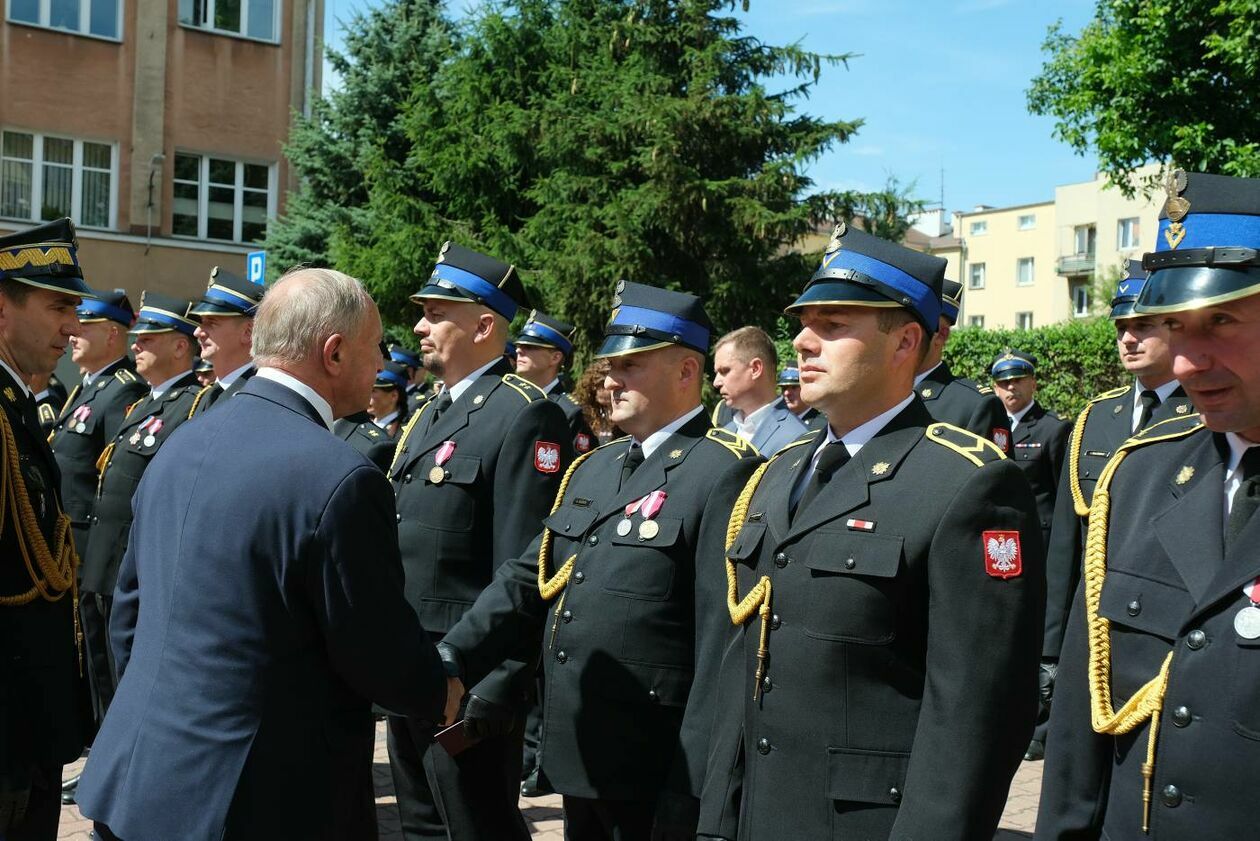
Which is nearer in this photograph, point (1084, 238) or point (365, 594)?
point (365, 594)

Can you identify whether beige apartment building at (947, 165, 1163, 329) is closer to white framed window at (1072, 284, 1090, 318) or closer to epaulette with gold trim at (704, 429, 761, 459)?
white framed window at (1072, 284, 1090, 318)

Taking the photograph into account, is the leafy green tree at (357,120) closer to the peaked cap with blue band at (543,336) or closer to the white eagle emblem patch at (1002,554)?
the peaked cap with blue band at (543,336)

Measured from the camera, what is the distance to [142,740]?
9.98 feet

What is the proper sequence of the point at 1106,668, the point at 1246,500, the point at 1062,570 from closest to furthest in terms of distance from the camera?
the point at 1246,500 → the point at 1106,668 → the point at 1062,570

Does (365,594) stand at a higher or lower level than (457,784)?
higher

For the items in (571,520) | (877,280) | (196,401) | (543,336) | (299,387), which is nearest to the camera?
(877,280)

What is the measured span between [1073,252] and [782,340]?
171ft

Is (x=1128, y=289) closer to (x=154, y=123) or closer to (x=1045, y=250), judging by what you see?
(x=154, y=123)

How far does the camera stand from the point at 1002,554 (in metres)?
2.86

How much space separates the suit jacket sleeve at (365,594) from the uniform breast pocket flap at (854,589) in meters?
1.00

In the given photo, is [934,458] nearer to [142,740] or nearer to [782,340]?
[142,740]

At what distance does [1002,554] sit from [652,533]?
147 cm

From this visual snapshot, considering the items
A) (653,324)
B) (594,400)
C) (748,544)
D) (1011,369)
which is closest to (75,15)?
(594,400)

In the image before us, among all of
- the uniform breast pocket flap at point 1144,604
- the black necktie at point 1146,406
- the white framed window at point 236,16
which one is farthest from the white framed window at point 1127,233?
the uniform breast pocket flap at point 1144,604
